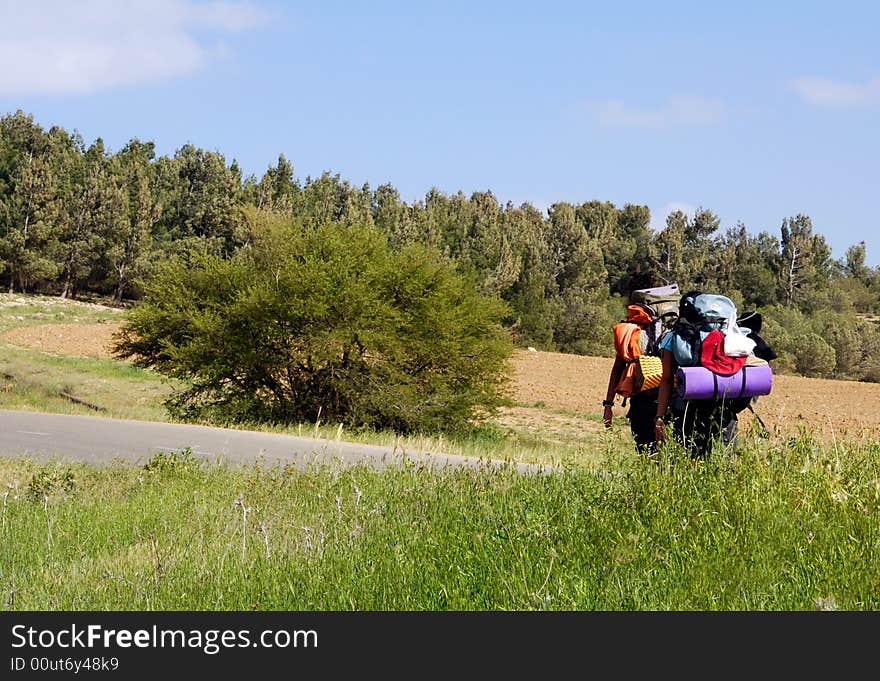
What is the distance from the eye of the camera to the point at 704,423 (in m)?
7.36

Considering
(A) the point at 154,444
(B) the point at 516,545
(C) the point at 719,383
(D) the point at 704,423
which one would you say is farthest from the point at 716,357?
(A) the point at 154,444

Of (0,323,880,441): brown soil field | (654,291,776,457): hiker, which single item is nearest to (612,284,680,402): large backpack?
(654,291,776,457): hiker

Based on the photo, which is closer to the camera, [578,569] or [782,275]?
[578,569]

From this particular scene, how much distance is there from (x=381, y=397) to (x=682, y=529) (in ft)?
66.7

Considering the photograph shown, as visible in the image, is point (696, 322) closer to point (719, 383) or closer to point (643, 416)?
point (719, 383)

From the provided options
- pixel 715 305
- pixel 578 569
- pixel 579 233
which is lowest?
pixel 578 569

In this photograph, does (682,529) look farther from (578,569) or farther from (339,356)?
(339,356)

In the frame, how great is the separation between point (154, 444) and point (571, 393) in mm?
37089

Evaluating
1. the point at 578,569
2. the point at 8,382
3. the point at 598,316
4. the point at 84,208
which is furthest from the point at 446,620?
the point at 84,208

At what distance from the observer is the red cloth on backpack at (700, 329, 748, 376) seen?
703 centimetres

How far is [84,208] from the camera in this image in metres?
88.7

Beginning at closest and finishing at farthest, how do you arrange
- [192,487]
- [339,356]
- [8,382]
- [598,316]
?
[192,487] < [339,356] < [8,382] < [598,316]

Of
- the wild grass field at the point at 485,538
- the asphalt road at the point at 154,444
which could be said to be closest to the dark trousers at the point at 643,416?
the wild grass field at the point at 485,538

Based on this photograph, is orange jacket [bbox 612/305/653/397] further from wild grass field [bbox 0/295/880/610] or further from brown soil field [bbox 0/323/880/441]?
brown soil field [bbox 0/323/880/441]
